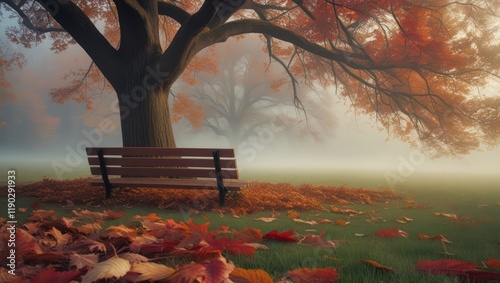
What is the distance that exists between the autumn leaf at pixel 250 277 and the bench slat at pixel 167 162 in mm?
3728

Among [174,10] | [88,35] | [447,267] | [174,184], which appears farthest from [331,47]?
[447,267]

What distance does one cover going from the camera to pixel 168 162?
17.4 ft

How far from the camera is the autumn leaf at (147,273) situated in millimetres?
1253

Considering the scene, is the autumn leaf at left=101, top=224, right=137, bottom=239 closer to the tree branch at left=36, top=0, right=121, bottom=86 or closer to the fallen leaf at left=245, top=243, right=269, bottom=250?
the fallen leaf at left=245, top=243, right=269, bottom=250

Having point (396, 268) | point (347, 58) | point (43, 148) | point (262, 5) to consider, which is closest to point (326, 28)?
point (347, 58)

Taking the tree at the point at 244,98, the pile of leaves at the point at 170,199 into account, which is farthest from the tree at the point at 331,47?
the tree at the point at 244,98

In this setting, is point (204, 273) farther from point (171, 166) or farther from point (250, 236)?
point (171, 166)

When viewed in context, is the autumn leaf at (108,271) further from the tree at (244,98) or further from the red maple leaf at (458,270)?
the tree at (244,98)

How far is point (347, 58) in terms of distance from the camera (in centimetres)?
1013

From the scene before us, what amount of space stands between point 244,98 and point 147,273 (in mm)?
26878

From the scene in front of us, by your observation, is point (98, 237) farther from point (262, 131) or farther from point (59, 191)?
point (262, 131)

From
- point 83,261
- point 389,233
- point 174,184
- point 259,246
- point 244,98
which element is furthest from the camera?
point 244,98

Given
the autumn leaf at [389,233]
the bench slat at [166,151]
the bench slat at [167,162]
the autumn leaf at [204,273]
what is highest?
the bench slat at [166,151]

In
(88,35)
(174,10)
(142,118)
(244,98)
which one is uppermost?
(244,98)
